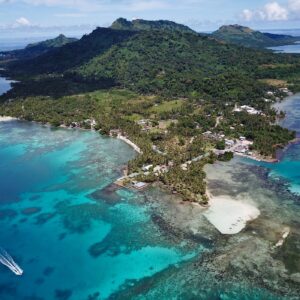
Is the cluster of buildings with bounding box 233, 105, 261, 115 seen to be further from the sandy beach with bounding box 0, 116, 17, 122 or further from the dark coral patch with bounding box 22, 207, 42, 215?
the dark coral patch with bounding box 22, 207, 42, 215

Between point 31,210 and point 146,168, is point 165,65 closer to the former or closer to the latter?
point 146,168

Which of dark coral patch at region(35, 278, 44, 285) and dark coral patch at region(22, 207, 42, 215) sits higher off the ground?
dark coral patch at region(35, 278, 44, 285)

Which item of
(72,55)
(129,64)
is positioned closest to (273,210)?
(129,64)

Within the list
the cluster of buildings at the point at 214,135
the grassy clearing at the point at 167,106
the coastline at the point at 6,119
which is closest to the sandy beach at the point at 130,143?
the cluster of buildings at the point at 214,135

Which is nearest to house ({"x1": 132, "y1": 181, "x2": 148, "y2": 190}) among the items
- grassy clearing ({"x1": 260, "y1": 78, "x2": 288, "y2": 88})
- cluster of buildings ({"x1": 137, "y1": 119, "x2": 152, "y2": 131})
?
cluster of buildings ({"x1": 137, "y1": 119, "x2": 152, "y2": 131})

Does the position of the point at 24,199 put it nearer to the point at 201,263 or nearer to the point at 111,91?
the point at 201,263

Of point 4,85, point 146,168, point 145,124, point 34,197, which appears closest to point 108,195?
point 146,168
